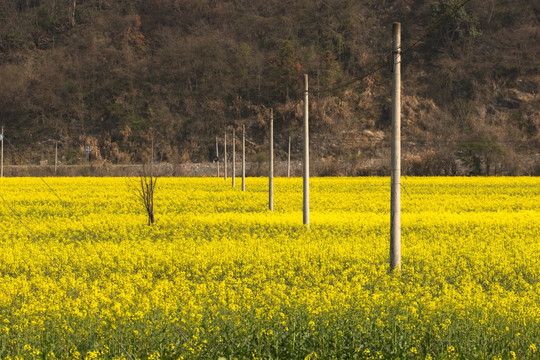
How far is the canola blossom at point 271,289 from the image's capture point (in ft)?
26.3

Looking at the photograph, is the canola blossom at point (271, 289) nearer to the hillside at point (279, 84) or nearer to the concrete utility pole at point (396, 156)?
the concrete utility pole at point (396, 156)

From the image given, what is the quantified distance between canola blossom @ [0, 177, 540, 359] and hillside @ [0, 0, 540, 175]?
5438cm

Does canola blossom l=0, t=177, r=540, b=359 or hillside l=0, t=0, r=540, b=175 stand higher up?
hillside l=0, t=0, r=540, b=175

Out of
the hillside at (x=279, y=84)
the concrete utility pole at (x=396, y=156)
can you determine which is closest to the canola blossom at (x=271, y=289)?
the concrete utility pole at (x=396, y=156)

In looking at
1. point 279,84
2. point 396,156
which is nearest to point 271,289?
point 396,156

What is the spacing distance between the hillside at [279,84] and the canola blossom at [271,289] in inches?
2141

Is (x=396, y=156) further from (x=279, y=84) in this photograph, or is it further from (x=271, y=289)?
(x=279, y=84)

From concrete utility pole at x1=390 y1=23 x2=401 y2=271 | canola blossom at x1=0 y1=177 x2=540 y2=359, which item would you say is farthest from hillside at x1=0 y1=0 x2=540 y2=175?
concrete utility pole at x1=390 y1=23 x2=401 y2=271

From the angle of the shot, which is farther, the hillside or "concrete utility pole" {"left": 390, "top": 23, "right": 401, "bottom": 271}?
the hillside

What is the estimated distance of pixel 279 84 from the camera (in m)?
104

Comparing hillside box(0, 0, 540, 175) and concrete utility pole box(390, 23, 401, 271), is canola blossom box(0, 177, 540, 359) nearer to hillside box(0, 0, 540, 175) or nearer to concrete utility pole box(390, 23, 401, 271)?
concrete utility pole box(390, 23, 401, 271)

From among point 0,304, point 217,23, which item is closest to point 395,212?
point 0,304

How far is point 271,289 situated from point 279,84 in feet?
309

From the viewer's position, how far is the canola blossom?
26.3 feet
